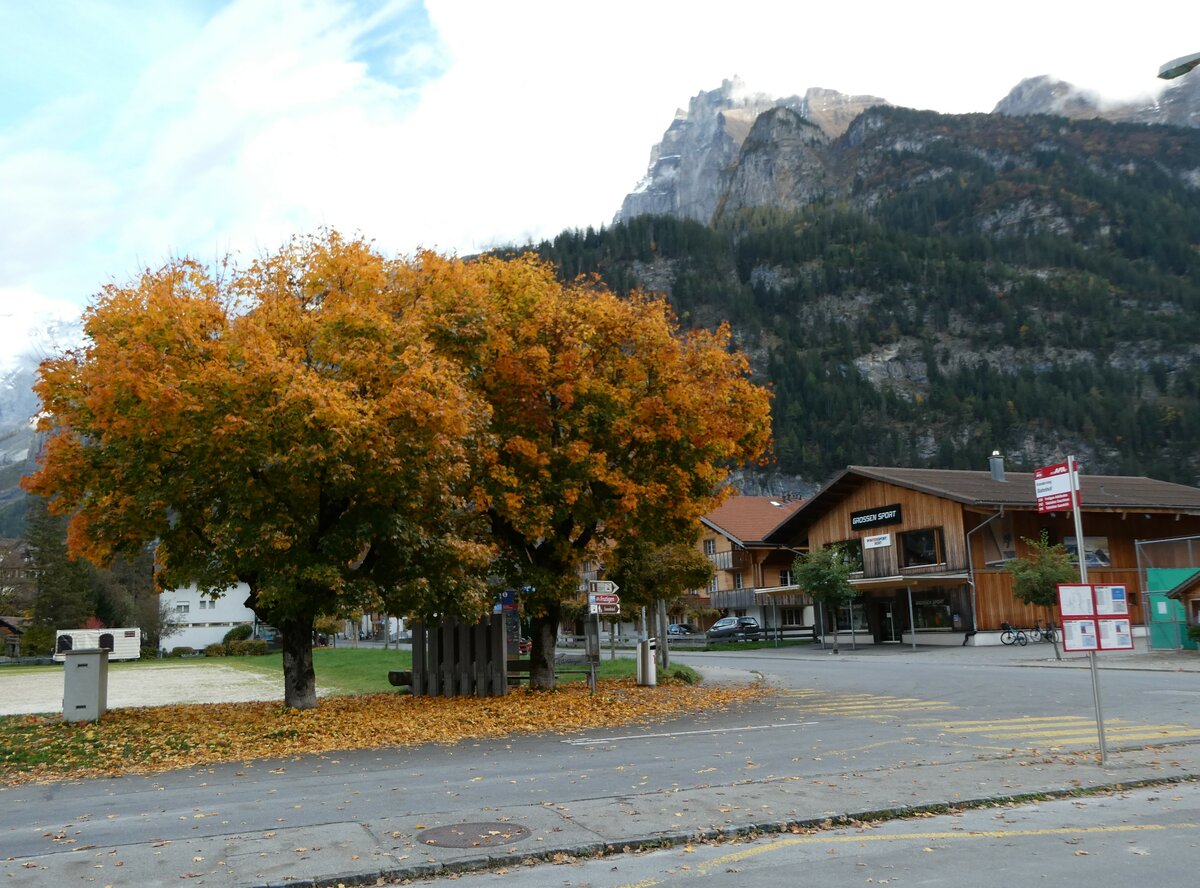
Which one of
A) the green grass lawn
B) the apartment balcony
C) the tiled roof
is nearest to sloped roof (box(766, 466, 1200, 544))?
the tiled roof

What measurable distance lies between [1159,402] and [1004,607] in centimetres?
13931

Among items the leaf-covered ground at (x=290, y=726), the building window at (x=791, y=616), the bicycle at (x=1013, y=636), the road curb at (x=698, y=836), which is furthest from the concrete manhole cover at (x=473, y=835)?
the building window at (x=791, y=616)

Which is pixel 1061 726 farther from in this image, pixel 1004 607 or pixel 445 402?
pixel 1004 607

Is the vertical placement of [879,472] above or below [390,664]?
above

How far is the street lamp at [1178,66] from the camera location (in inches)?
485

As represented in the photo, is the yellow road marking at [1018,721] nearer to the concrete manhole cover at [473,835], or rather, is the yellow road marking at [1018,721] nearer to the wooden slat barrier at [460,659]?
the concrete manhole cover at [473,835]

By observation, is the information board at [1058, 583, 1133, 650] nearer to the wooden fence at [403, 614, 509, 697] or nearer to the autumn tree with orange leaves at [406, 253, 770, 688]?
the autumn tree with orange leaves at [406, 253, 770, 688]

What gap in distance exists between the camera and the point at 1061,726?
16.1 m

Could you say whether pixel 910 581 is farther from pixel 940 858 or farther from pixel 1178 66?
pixel 940 858

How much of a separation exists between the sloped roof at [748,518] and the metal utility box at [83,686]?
50.2m

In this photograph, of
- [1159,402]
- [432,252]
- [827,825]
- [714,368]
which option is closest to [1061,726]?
[827,825]

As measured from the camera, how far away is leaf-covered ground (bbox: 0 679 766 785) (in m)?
14.7

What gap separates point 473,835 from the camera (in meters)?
8.73

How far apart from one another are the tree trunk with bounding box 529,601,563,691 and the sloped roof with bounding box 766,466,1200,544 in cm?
2839
